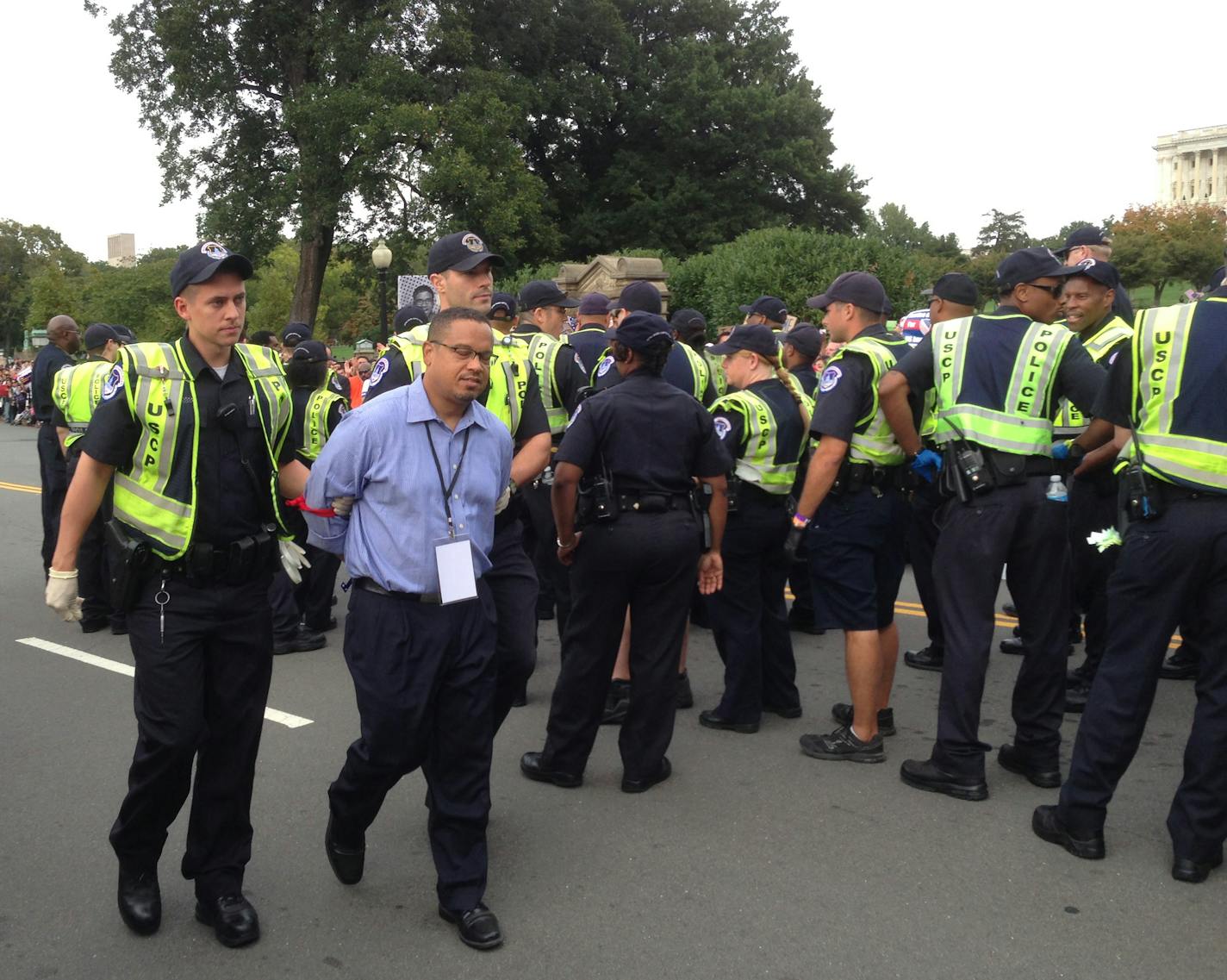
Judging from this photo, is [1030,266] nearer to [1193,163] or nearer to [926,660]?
[926,660]

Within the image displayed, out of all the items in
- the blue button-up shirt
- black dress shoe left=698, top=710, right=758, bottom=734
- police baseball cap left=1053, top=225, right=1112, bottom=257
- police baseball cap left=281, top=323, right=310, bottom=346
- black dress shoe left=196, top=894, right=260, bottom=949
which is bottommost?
black dress shoe left=196, top=894, right=260, bottom=949

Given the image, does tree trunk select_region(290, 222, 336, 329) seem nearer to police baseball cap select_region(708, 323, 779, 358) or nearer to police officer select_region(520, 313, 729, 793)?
police baseball cap select_region(708, 323, 779, 358)

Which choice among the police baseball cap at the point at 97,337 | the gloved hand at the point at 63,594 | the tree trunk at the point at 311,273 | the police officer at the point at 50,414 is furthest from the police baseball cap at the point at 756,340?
the tree trunk at the point at 311,273

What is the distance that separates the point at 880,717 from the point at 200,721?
3272mm

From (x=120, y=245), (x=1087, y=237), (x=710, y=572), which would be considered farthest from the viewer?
(x=120, y=245)

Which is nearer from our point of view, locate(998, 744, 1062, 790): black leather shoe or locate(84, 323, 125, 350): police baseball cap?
locate(998, 744, 1062, 790): black leather shoe

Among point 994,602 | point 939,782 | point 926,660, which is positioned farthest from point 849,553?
point 926,660

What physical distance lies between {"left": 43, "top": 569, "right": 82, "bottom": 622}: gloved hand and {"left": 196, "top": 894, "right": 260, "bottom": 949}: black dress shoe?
1.01 metres

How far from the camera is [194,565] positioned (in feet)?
11.6

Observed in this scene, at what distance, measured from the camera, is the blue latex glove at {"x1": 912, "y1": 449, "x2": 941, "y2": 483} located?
5.55m

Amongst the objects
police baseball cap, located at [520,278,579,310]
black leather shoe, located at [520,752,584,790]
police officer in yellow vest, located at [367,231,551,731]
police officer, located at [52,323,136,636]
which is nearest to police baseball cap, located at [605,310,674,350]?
police officer in yellow vest, located at [367,231,551,731]

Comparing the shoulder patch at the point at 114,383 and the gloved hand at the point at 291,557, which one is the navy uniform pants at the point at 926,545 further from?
the shoulder patch at the point at 114,383

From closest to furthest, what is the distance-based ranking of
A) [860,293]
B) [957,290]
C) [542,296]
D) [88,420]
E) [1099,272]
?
[860,293] → [957,290] → [1099,272] → [542,296] → [88,420]

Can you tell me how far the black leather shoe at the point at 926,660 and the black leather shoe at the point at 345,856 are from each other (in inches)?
153
